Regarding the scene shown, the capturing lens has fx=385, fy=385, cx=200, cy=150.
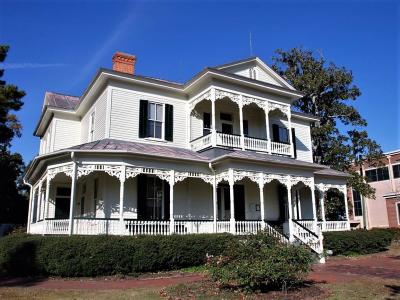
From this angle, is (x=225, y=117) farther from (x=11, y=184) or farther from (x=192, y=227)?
(x=11, y=184)

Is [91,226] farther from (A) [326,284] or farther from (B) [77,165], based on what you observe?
(A) [326,284]

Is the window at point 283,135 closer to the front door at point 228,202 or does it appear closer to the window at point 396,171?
the front door at point 228,202

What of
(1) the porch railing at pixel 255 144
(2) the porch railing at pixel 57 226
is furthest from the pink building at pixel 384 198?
(2) the porch railing at pixel 57 226

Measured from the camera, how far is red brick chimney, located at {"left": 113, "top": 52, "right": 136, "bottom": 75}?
21.5 metres

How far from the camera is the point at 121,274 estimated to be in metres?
12.9

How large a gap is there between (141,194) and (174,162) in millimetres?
2118

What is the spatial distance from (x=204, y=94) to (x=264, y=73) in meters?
5.16

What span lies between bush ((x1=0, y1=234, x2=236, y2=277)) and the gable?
1054cm

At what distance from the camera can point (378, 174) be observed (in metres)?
44.4

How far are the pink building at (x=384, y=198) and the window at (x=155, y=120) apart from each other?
28.8 metres

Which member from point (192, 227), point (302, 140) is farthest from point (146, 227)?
point (302, 140)

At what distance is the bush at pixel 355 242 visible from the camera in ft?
63.1

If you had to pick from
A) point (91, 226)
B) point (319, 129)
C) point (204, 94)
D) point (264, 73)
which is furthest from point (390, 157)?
point (91, 226)

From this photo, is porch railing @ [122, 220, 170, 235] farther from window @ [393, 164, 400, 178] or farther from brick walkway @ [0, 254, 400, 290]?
window @ [393, 164, 400, 178]
